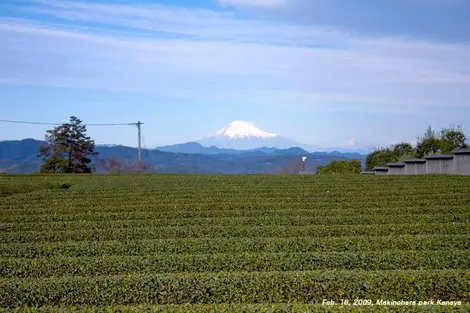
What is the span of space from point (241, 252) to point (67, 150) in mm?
42675

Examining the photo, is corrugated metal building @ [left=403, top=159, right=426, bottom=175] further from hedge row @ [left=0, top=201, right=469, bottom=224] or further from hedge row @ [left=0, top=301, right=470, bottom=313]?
hedge row @ [left=0, top=301, right=470, bottom=313]

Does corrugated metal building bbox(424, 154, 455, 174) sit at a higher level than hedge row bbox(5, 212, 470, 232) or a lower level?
higher

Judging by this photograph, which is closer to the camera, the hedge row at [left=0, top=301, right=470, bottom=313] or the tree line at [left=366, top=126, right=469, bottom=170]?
the hedge row at [left=0, top=301, right=470, bottom=313]

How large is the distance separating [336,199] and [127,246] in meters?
8.79

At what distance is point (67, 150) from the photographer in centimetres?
4953

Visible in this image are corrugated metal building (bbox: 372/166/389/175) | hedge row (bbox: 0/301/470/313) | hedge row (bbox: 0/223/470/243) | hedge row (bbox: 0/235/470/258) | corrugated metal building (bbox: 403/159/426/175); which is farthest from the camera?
corrugated metal building (bbox: 372/166/389/175)

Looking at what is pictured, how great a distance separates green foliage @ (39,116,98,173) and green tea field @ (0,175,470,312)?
30.3 m

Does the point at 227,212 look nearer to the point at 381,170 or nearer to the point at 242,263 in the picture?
the point at 242,263

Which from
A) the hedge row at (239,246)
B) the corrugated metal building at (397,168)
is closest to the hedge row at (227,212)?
the hedge row at (239,246)

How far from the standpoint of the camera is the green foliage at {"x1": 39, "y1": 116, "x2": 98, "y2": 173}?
48.2m

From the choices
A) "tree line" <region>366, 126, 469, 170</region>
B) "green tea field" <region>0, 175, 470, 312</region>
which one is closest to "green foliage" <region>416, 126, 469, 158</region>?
"tree line" <region>366, 126, 469, 170</region>

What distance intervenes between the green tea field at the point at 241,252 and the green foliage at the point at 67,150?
30.3 meters

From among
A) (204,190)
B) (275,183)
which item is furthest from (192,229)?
(275,183)

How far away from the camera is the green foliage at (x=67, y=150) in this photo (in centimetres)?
4822
